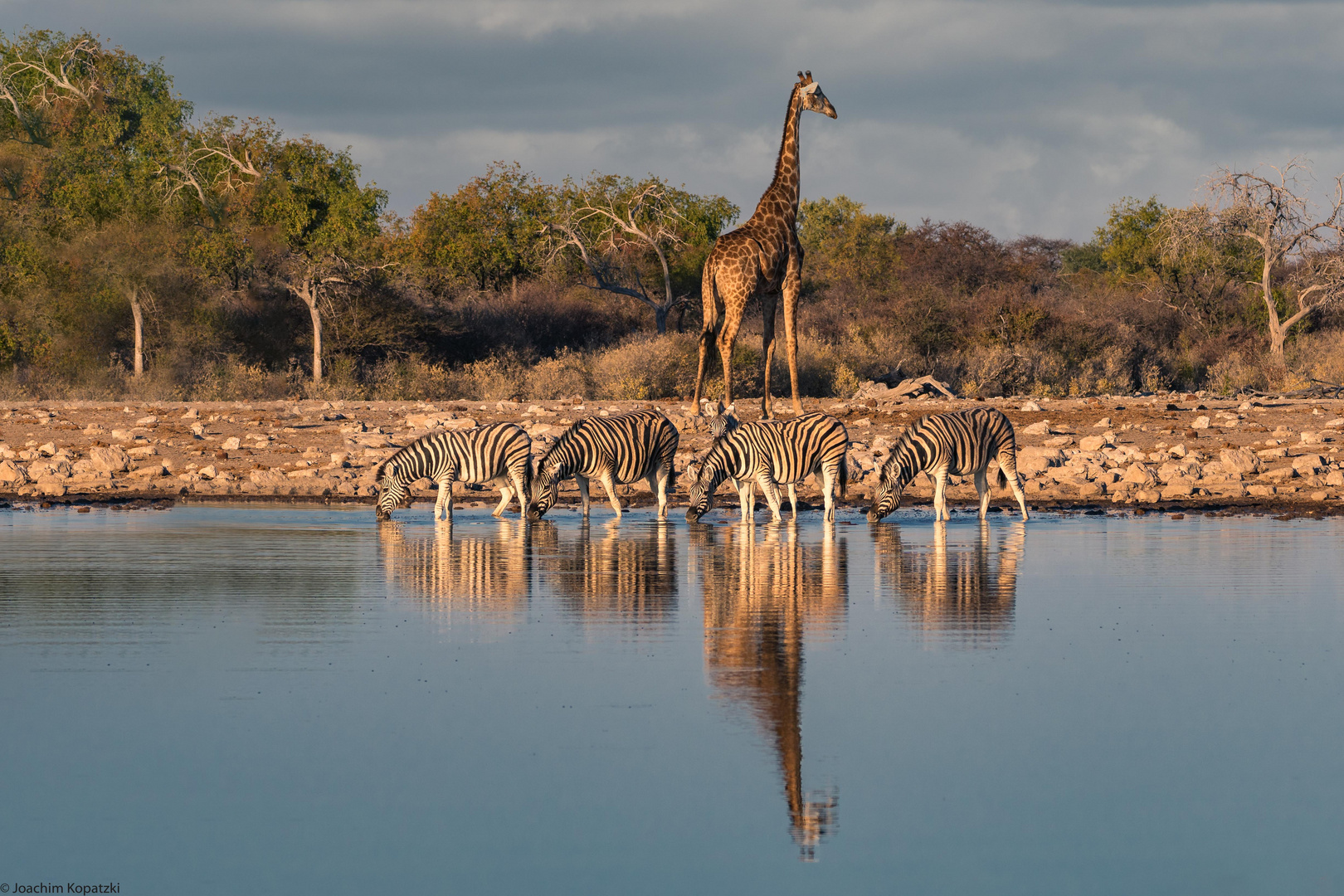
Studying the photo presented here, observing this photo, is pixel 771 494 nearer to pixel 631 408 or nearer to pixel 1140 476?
pixel 1140 476

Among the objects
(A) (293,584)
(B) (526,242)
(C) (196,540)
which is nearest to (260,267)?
(B) (526,242)

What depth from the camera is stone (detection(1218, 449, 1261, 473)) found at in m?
18.8

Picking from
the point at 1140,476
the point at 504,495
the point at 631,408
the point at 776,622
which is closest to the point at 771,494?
the point at 504,495

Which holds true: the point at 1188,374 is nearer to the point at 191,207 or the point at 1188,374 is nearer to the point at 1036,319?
the point at 1036,319

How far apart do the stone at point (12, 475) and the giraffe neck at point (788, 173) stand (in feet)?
33.6

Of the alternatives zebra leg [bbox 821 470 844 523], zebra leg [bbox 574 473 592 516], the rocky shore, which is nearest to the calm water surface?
zebra leg [bbox 821 470 844 523]

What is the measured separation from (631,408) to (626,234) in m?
18.7

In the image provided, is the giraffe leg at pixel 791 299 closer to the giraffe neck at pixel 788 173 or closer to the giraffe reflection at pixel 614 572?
the giraffe neck at pixel 788 173

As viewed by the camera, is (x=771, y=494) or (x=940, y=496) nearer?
(x=940, y=496)

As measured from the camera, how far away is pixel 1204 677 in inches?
274

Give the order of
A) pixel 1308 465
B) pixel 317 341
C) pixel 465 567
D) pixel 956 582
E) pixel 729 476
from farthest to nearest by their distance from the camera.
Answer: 1. pixel 317 341
2. pixel 1308 465
3. pixel 729 476
4. pixel 465 567
5. pixel 956 582

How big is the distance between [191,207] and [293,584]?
31457mm

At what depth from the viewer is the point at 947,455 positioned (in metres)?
15.4

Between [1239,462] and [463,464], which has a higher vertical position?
[463,464]
